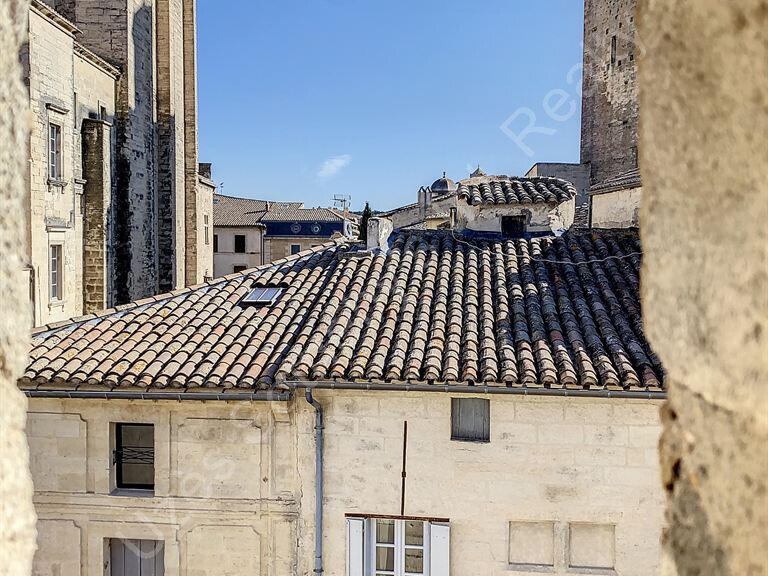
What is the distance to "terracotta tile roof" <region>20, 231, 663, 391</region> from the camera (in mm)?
7527

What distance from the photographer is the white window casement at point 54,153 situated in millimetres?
16328

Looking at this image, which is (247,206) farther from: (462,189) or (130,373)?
(130,373)

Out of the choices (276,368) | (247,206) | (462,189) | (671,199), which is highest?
(247,206)

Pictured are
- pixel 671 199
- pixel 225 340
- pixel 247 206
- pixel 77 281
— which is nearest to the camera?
pixel 671 199

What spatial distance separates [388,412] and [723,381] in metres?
6.81

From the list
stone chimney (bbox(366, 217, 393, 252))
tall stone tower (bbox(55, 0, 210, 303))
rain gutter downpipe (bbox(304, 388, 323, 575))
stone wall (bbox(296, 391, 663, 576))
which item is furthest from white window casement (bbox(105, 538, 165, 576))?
tall stone tower (bbox(55, 0, 210, 303))

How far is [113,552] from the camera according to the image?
26.9 ft

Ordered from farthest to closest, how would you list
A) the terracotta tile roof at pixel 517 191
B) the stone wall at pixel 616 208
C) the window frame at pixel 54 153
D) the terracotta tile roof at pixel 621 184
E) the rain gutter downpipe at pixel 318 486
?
the window frame at pixel 54 153 → the terracotta tile roof at pixel 621 184 → the stone wall at pixel 616 208 → the terracotta tile roof at pixel 517 191 → the rain gutter downpipe at pixel 318 486

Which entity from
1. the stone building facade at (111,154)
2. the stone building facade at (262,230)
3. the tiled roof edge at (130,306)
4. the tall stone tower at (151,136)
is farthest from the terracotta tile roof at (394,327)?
the stone building facade at (262,230)

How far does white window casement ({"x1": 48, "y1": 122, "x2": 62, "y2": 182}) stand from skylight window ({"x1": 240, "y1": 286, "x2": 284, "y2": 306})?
28.7 feet

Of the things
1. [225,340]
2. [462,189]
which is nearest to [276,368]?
[225,340]

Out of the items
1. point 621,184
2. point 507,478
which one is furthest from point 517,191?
point 507,478

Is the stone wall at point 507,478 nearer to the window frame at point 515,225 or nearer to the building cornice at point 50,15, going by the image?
the window frame at point 515,225

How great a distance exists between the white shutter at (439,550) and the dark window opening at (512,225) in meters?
5.75
